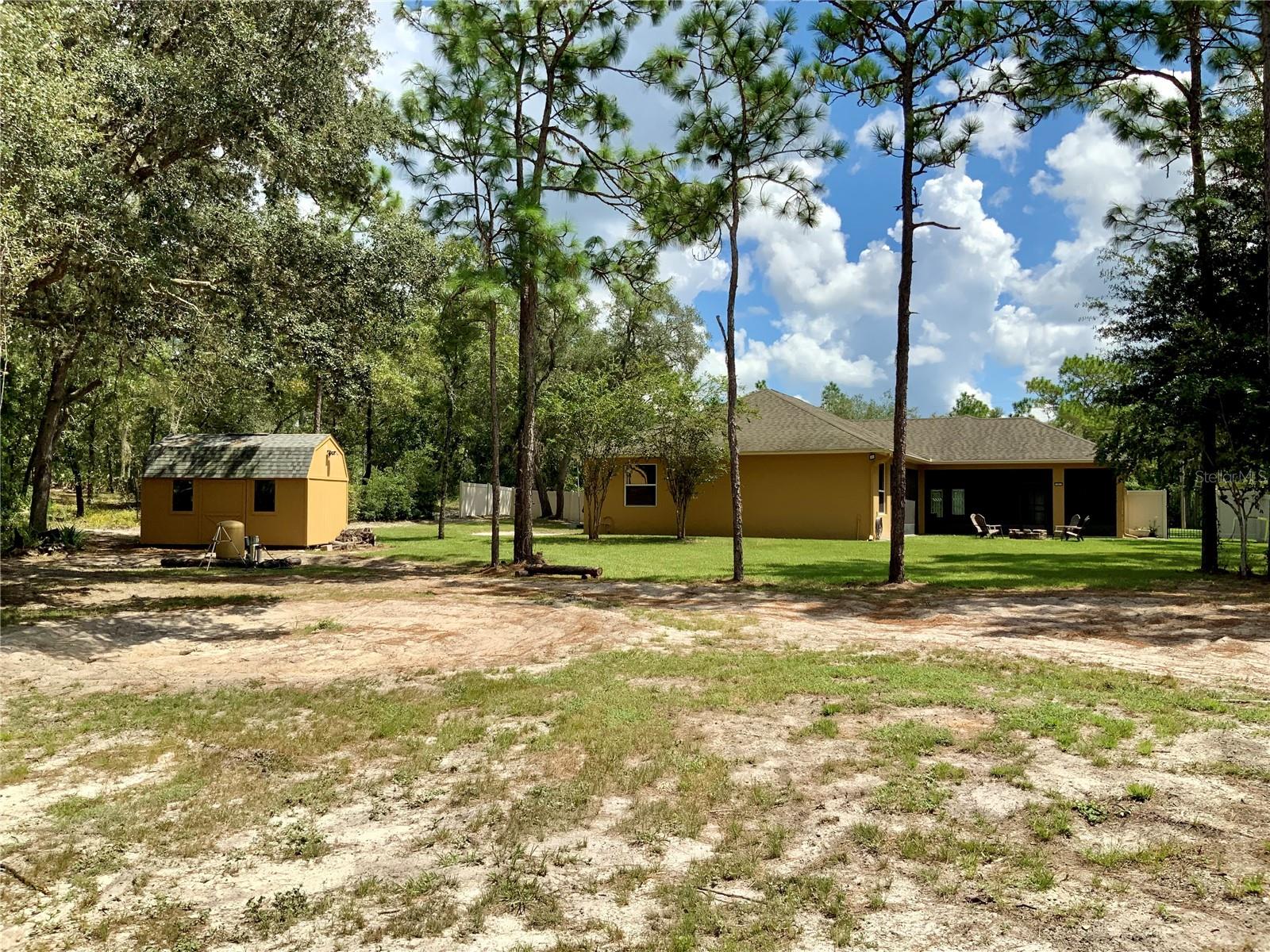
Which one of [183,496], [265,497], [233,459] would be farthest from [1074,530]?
[183,496]

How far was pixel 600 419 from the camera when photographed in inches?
817

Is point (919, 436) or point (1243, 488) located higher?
point (919, 436)

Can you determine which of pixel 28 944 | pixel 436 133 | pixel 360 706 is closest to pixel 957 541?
pixel 436 133

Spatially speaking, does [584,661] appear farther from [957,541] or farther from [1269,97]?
[957,541]

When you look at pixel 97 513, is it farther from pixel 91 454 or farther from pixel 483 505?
pixel 483 505

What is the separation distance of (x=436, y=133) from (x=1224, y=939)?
16.0m

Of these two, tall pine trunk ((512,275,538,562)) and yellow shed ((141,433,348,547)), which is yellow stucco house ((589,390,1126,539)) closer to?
tall pine trunk ((512,275,538,562))

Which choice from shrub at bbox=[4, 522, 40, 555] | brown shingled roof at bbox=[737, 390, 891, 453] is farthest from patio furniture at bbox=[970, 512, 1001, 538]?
shrub at bbox=[4, 522, 40, 555]

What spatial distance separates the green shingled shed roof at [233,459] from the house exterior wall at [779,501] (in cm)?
962

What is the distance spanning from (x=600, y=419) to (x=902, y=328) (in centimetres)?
969

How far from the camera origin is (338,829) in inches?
144

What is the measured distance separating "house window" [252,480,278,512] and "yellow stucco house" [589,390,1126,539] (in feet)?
33.6

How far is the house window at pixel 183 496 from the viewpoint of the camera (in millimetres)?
19531

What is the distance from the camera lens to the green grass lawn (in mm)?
13211
